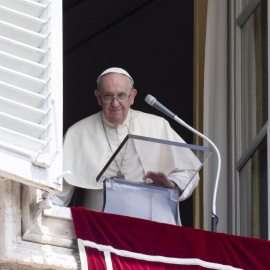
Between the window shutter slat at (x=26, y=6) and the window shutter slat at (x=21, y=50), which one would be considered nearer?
the window shutter slat at (x=21, y=50)

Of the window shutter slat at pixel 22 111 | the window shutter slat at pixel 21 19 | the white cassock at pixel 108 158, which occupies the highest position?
the window shutter slat at pixel 21 19

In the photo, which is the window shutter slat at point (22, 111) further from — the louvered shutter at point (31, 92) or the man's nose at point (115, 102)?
the man's nose at point (115, 102)

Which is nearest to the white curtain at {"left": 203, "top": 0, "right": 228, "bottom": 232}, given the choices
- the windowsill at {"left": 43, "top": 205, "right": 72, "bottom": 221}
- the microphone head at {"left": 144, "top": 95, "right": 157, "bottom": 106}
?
the microphone head at {"left": 144, "top": 95, "right": 157, "bottom": 106}

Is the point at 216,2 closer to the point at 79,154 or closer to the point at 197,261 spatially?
the point at 79,154

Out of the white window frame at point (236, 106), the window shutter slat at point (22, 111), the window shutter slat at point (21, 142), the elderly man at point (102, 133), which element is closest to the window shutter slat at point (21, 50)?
the window shutter slat at point (22, 111)

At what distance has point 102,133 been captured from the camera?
7.96 meters

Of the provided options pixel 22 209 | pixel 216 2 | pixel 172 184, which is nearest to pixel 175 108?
pixel 216 2

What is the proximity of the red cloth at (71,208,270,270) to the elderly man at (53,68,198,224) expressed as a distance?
0.69 metres

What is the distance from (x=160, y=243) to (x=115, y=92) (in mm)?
1374

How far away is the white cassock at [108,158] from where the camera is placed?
Answer: 22.7 ft

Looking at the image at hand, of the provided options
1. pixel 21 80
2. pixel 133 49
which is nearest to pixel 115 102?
pixel 21 80

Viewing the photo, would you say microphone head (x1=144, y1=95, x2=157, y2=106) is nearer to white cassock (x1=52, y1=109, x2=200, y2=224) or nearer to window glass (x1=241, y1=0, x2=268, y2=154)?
white cassock (x1=52, y1=109, x2=200, y2=224)

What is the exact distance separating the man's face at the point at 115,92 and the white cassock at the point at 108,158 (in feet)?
0.41

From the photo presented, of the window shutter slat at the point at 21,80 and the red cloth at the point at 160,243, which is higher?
the window shutter slat at the point at 21,80
